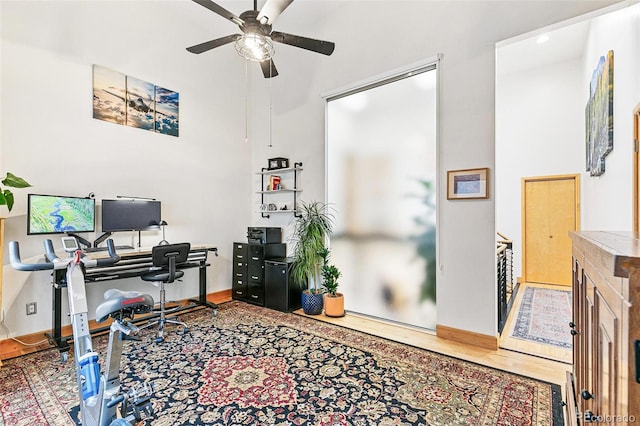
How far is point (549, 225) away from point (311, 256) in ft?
16.3

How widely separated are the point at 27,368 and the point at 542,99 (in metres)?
8.06

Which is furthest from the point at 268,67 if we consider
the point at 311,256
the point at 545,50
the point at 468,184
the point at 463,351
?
the point at 545,50

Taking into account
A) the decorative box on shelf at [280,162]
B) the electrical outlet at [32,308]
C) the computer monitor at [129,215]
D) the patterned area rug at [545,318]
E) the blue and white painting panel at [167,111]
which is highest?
the blue and white painting panel at [167,111]

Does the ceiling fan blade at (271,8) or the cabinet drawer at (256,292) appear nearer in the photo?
the ceiling fan blade at (271,8)

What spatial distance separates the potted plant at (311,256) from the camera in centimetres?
380

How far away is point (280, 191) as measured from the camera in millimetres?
4641

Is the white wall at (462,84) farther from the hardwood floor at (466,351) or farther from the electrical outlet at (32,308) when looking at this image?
the electrical outlet at (32,308)

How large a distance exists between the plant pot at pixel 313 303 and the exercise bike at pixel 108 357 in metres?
2.39

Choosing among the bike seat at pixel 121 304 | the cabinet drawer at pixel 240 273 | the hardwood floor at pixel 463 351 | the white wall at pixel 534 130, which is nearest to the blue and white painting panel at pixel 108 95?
the cabinet drawer at pixel 240 273

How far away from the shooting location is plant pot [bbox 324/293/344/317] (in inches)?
147

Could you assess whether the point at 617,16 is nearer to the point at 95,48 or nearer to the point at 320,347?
the point at 320,347

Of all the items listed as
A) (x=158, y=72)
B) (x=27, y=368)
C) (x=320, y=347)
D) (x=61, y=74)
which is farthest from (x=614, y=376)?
(x=158, y=72)

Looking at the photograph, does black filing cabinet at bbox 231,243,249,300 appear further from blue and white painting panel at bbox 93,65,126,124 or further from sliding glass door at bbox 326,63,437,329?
blue and white painting panel at bbox 93,65,126,124

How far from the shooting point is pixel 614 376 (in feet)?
2.31
